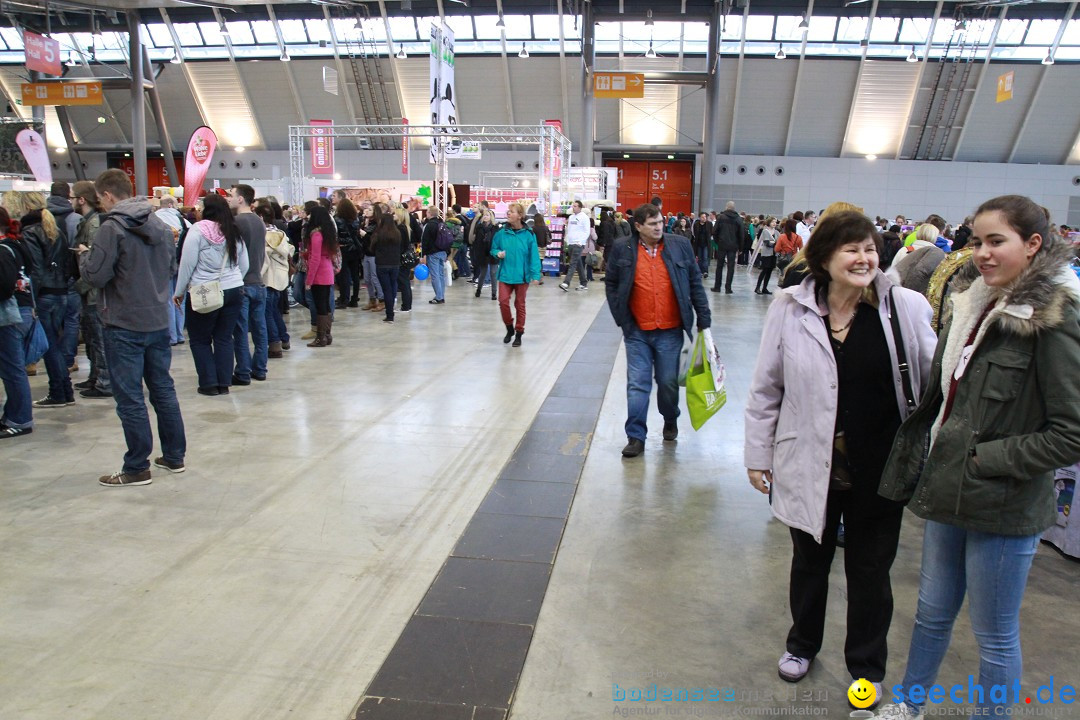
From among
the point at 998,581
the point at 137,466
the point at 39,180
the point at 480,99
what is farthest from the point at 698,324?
the point at 480,99

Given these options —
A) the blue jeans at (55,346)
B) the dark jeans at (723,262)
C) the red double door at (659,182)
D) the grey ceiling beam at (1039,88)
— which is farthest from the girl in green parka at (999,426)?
the red double door at (659,182)

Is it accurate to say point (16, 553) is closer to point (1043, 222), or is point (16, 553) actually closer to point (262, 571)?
point (262, 571)

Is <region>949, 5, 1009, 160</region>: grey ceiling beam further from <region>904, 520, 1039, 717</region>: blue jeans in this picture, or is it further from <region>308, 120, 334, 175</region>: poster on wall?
<region>904, 520, 1039, 717</region>: blue jeans

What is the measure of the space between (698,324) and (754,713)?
8.99 ft

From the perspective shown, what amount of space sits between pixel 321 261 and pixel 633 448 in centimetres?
482

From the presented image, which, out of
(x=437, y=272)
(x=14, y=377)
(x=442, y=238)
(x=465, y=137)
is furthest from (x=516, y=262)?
(x=465, y=137)

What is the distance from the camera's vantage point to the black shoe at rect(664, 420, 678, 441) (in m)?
5.32

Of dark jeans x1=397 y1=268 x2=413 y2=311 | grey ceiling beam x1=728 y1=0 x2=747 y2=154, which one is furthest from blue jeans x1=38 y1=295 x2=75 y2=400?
grey ceiling beam x1=728 y1=0 x2=747 y2=154

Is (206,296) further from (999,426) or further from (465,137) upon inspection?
(465,137)

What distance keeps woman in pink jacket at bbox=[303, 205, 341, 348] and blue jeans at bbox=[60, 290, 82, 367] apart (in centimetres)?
230

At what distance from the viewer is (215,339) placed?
21.4 feet

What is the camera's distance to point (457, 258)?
55.1 ft

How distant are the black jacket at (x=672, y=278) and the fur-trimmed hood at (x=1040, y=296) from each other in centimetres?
286

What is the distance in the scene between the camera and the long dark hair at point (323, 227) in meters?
8.32
